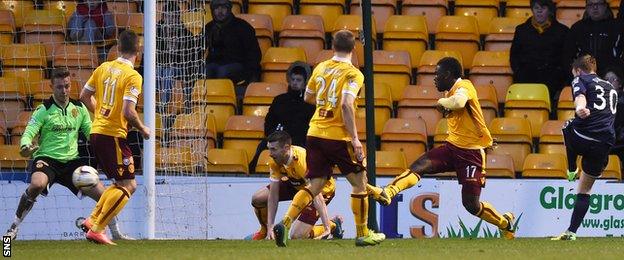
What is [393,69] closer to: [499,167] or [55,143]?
[499,167]

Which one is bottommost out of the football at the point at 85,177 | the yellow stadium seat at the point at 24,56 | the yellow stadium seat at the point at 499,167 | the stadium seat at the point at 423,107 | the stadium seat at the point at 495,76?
the yellow stadium seat at the point at 499,167

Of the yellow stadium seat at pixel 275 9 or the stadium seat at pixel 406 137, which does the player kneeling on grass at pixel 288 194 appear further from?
the yellow stadium seat at pixel 275 9

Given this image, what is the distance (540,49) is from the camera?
19.6m

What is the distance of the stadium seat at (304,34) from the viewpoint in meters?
20.7

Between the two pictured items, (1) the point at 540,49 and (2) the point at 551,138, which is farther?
(1) the point at 540,49

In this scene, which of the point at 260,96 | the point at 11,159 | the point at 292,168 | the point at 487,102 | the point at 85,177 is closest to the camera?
the point at 85,177

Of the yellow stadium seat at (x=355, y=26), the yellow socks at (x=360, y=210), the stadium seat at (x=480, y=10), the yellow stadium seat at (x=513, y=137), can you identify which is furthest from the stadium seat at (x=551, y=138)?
the yellow socks at (x=360, y=210)

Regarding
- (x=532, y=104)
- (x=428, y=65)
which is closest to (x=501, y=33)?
(x=428, y=65)

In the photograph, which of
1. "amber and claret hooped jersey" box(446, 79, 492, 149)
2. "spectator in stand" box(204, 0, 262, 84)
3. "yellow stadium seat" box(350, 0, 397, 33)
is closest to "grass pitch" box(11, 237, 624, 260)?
"amber and claret hooped jersey" box(446, 79, 492, 149)

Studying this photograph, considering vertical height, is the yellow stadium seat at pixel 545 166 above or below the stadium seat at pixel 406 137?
below

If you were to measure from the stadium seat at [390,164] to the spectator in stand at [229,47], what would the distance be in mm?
2624

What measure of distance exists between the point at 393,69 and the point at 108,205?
6.88m

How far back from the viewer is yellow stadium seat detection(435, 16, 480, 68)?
2077 cm

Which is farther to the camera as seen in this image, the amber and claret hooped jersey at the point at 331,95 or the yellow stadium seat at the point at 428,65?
the yellow stadium seat at the point at 428,65
